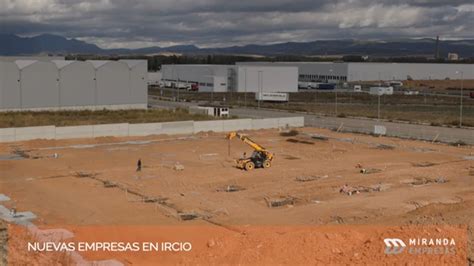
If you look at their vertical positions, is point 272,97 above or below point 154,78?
below

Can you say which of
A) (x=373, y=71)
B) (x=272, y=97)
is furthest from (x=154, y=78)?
(x=272, y=97)

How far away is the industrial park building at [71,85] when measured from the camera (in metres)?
52.3

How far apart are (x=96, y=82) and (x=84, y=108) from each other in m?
3.04

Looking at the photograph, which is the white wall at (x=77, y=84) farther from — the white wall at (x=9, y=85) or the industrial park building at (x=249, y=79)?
the industrial park building at (x=249, y=79)

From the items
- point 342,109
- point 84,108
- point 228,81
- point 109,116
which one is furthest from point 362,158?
point 228,81

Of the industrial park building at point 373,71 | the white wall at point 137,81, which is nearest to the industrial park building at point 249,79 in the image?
the industrial park building at point 373,71

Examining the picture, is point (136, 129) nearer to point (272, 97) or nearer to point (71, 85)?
point (71, 85)

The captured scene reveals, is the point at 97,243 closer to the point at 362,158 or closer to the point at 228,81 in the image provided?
the point at 362,158

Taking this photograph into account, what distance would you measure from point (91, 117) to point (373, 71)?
9072cm

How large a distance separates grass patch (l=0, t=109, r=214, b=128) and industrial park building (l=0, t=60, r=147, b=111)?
4.61 feet

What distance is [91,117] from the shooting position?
52125 millimetres

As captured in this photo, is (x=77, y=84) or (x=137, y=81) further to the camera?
(x=137, y=81)

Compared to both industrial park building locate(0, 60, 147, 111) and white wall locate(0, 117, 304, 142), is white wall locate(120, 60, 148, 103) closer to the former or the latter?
industrial park building locate(0, 60, 147, 111)

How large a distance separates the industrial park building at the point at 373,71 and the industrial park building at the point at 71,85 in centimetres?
6409
